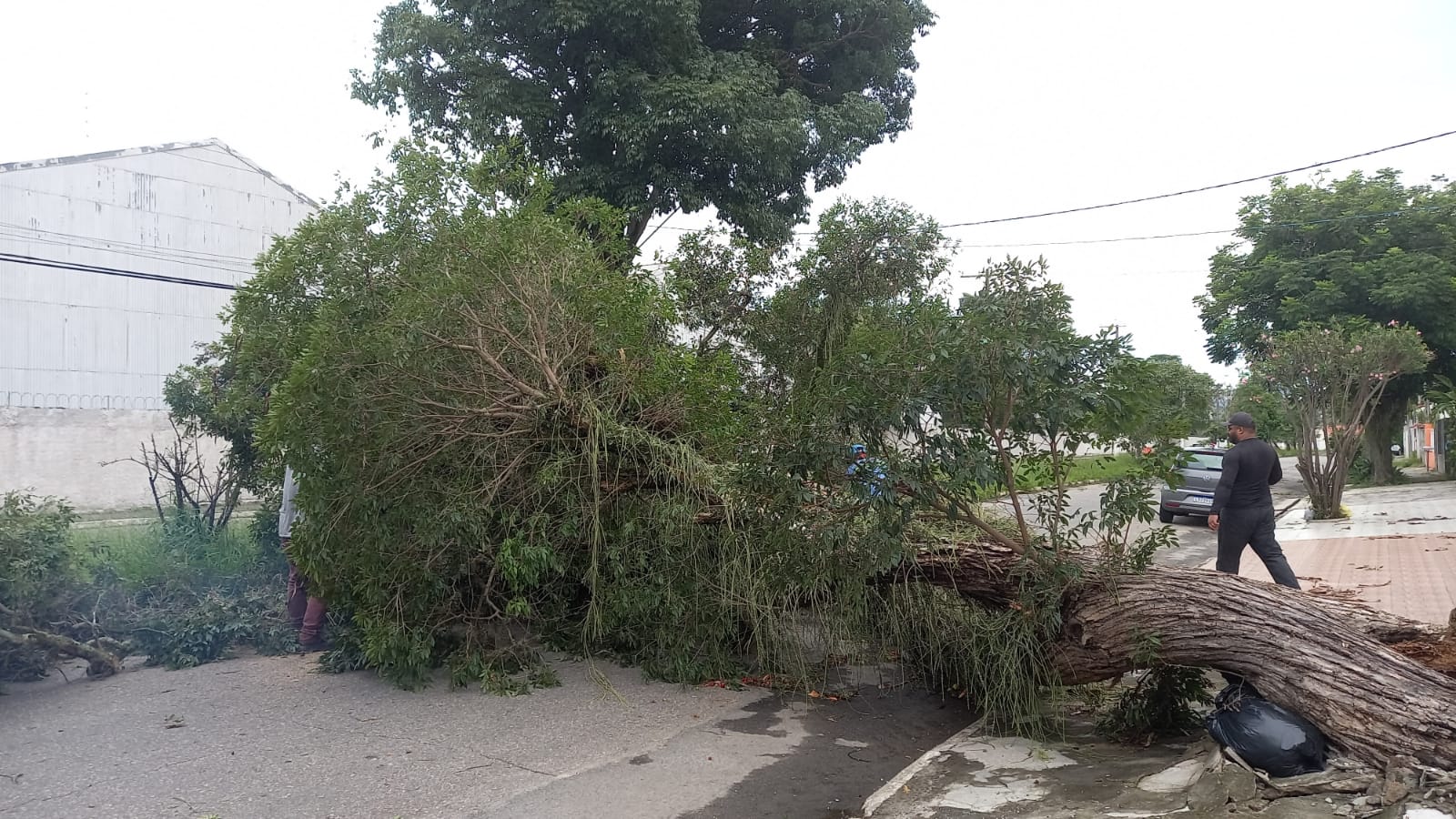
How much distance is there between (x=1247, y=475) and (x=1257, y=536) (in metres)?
0.43

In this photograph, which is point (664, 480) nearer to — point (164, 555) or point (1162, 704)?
point (1162, 704)

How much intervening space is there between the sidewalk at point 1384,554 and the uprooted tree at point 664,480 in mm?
1661

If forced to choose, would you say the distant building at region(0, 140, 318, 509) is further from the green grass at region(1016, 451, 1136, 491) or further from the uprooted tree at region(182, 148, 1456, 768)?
the green grass at region(1016, 451, 1136, 491)

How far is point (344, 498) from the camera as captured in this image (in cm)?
597

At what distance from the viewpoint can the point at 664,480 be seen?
250 inches

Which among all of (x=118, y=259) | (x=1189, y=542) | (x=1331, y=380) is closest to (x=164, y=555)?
(x=118, y=259)

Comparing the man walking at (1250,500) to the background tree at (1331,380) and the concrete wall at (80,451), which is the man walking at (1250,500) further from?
the concrete wall at (80,451)

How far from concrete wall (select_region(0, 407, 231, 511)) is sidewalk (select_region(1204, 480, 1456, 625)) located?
14.7 meters

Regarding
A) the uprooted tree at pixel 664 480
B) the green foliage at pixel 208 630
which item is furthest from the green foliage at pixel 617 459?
the green foliage at pixel 208 630

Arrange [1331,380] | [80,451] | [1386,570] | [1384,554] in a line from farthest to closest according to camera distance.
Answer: [1331,380] < [80,451] < [1384,554] < [1386,570]

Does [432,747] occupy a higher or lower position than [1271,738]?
lower

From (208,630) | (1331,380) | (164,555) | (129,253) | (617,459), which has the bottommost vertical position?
(208,630)

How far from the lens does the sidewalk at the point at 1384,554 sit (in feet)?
28.4

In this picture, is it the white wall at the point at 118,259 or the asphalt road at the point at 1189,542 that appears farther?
the white wall at the point at 118,259
